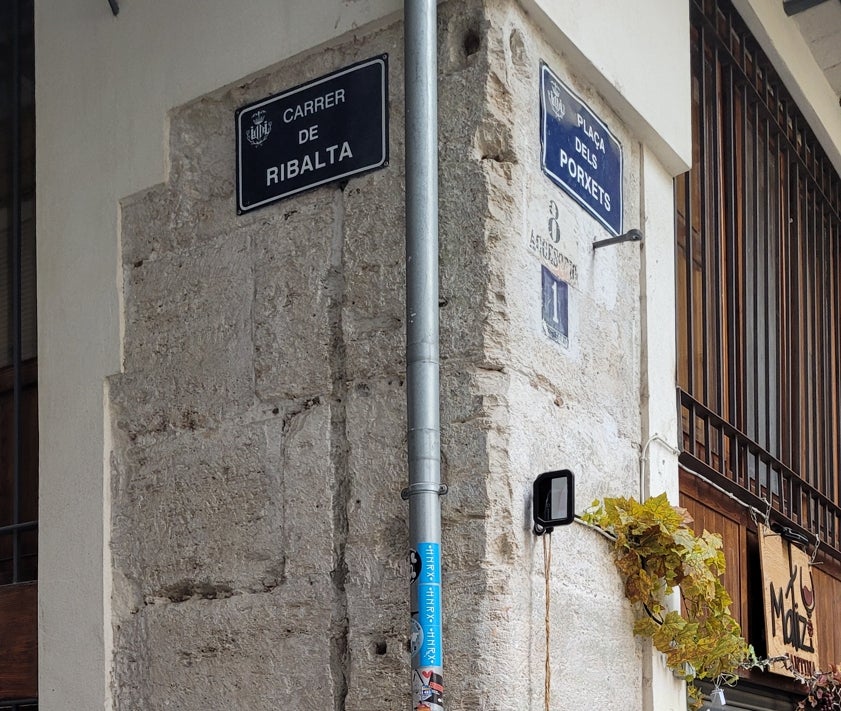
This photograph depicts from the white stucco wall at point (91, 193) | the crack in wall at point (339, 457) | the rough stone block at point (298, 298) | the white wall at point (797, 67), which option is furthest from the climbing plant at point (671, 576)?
the white wall at point (797, 67)

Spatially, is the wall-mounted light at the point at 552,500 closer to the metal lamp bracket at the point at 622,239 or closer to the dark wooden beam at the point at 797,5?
the metal lamp bracket at the point at 622,239

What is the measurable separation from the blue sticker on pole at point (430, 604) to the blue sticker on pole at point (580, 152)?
1.37 m

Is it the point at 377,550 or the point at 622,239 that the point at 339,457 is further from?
the point at 622,239

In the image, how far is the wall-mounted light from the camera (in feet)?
13.5

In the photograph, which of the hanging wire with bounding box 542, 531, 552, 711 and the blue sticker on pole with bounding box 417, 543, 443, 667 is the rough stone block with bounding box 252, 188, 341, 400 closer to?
the blue sticker on pole with bounding box 417, 543, 443, 667

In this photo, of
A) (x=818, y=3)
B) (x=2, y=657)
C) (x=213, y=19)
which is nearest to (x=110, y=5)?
(x=213, y=19)

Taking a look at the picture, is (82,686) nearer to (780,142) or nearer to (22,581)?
(22,581)

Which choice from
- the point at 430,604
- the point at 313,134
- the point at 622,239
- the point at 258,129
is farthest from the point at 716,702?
the point at 258,129

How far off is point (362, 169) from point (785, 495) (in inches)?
141

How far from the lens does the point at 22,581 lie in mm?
5359

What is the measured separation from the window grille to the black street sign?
193cm

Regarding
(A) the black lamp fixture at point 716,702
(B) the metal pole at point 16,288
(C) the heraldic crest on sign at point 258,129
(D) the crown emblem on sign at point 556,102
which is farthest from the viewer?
(B) the metal pole at point 16,288

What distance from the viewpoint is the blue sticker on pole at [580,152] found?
4660mm

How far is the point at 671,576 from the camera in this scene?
470cm
